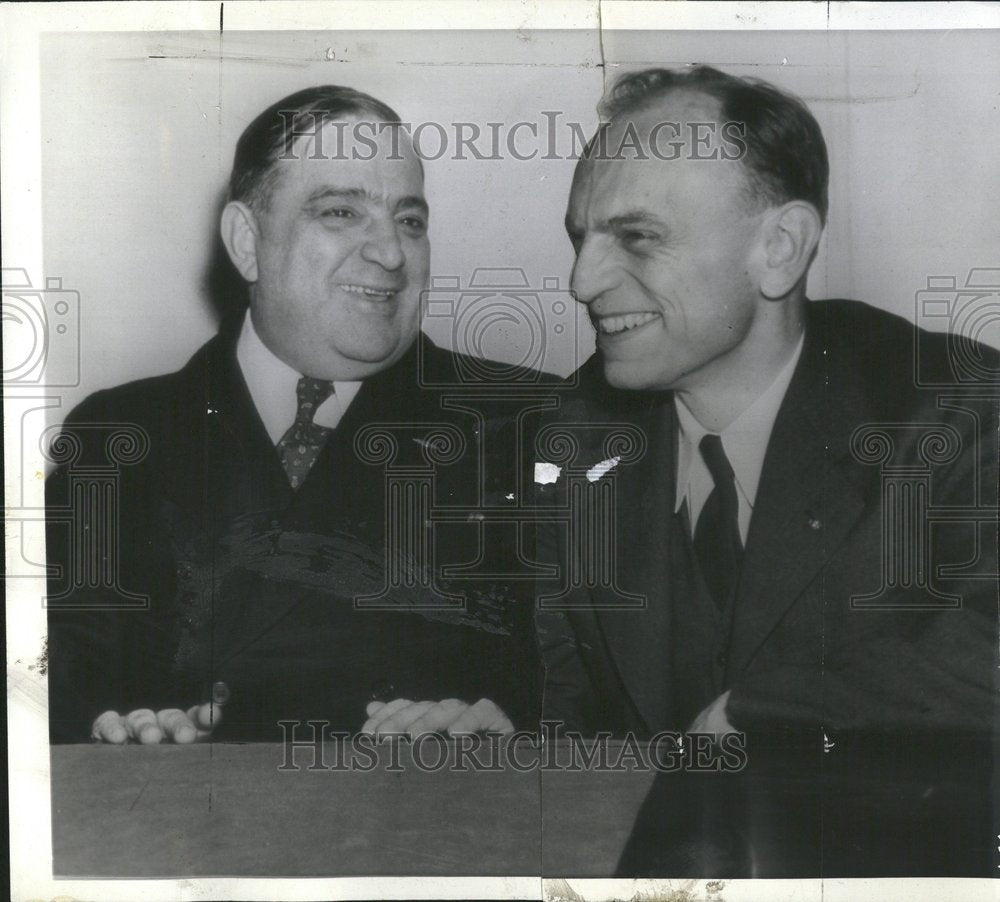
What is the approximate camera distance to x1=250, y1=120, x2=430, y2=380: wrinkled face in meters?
3.97

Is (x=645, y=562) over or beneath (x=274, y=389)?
beneath

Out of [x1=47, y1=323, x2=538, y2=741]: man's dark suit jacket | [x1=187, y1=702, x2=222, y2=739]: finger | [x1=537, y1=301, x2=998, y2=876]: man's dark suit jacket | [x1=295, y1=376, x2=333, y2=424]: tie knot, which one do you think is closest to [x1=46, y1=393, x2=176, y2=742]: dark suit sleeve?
[x1=47, y1=323, x2=538, y2=741]: man's dark suit jacket

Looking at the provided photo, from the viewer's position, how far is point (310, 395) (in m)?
4.07

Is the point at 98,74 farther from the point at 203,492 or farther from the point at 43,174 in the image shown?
the point at 203,492

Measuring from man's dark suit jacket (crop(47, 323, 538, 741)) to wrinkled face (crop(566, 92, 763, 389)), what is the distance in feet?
1.88

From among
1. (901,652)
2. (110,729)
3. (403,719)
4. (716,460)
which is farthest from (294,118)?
(901,652)

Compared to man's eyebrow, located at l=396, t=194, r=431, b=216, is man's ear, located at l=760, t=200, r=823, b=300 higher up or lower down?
lower down

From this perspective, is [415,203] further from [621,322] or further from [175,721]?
[175,721]

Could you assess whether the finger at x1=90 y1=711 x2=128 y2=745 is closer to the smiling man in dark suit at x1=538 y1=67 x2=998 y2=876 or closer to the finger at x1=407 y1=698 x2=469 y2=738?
the finger at x1=407 y1=698 x2=469 y2=738

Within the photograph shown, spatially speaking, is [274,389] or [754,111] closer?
[754,111]

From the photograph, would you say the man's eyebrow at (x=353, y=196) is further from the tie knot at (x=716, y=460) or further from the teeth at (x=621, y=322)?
the tie knot at (x=716, y=460)

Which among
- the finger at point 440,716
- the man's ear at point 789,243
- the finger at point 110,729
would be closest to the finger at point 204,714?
the finger at point 110,729

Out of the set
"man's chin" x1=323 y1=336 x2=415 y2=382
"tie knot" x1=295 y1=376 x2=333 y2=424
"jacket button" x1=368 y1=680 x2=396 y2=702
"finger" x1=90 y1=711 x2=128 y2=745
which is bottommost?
"finger" x1=90 y1=711 x2=128 y2=745

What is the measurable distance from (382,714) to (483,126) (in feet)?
6.78
